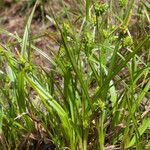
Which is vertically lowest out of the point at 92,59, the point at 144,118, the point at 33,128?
the point at 144,118

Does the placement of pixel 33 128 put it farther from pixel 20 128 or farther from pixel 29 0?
pixel 29 0

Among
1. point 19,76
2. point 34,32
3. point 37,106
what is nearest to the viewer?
point 19,76

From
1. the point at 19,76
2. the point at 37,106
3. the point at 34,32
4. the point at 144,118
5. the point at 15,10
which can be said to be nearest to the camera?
the point at 19,76

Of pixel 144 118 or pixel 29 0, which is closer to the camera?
pixel 144 118

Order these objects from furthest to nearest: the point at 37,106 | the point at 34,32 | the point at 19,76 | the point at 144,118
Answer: the point at 34,32
the point at 37,106
the point at 144,118
the point at 19,76

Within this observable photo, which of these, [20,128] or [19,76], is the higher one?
[19,76]

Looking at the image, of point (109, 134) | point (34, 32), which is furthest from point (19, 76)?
point (34, 32)

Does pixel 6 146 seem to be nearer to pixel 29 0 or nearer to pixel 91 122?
pixel 91 122

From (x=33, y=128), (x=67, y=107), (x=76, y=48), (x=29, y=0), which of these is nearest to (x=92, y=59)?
(x=76, y=48)

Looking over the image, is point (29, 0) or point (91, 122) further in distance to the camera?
point (29, 0)
